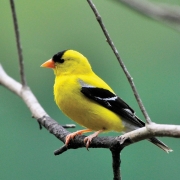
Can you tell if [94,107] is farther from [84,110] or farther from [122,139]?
[122,139]

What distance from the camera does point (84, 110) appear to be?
2.77 meters

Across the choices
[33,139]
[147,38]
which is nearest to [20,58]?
[33,139]

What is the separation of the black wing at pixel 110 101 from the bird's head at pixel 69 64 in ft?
0.90

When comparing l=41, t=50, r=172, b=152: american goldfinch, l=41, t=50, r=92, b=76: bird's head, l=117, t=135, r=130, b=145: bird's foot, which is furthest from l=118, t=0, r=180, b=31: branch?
l=41, t=50, r=92, b=76: bird's head

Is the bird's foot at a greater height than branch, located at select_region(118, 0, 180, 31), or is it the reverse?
branch, located at select_region(118, 0, 180, 31)

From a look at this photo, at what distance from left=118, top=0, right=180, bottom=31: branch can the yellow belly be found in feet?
4.41

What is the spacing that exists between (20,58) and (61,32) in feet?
11.8

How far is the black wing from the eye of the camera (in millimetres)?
2828

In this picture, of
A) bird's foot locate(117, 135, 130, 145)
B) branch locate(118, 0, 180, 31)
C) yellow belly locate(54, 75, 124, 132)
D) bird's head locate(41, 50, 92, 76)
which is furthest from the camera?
bird's head locate(41, 50, 92, 76)

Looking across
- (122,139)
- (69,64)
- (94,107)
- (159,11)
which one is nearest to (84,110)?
(94,107)

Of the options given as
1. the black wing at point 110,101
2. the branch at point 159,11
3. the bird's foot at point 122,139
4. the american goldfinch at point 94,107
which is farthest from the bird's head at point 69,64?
the branch at point 159,11

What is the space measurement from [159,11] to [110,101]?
1493 millimetres

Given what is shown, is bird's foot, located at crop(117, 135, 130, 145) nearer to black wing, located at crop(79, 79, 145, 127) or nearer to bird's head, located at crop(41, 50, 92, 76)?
black wing, located at crop(79, 79, 145, 127)

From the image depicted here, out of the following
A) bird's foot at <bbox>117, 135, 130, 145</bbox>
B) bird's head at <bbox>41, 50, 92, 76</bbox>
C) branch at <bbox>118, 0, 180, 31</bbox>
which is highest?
bird's head at <bbox>41, 50, 92, 76</bbox>
